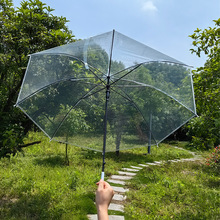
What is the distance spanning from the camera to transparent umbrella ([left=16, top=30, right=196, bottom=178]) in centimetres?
281

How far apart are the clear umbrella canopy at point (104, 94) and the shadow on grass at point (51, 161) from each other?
4.12 meters

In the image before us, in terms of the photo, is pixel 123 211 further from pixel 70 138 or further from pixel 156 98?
pixel 156 98

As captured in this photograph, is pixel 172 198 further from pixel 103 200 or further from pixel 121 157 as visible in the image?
pixel 121 157

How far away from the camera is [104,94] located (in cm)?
346

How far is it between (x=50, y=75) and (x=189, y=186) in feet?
16.0

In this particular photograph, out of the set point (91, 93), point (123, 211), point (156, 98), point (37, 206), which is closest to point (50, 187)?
point (37, 206)

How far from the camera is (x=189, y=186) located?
591 centimetres

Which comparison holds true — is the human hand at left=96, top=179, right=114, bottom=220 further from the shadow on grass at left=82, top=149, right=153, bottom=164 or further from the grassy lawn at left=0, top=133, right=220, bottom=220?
the shadow on grass at left=82, top=149, right=153, bottom=164

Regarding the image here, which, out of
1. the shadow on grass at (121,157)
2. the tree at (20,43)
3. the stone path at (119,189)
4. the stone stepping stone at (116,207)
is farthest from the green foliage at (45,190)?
the shadow on grass at (121,157)

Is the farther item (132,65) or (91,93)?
(91,93)

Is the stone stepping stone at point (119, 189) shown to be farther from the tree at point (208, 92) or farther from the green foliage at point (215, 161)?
the green foliage at point (215, 161)

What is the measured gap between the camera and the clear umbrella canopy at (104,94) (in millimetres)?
2811

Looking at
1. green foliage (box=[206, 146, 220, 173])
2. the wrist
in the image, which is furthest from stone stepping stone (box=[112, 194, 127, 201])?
green foliage (box=[206, 146, 220, 173])

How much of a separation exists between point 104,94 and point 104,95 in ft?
0.05
